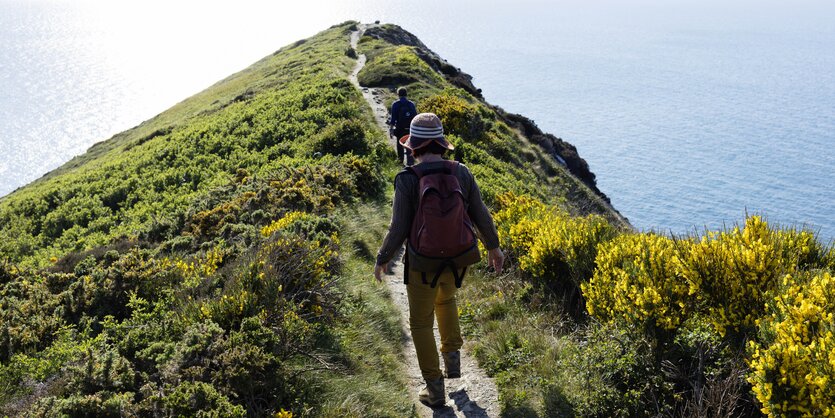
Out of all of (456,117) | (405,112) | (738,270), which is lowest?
(738,270)

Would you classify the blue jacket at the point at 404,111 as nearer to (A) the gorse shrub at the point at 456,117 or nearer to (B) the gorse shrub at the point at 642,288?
Result: (B) the gorse shrub at the point at 642,288

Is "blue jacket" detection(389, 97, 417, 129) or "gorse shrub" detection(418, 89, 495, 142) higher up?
"blue jacket" detection(389, 97, 417, 129)

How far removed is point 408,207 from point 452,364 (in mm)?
2042

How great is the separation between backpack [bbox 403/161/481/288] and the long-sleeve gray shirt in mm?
64

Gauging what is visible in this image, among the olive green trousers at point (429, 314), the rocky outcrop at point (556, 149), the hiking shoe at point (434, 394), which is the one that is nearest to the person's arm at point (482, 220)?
Result: the olive green trousers at point (429, 314)

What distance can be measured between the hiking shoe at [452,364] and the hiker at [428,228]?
43cm

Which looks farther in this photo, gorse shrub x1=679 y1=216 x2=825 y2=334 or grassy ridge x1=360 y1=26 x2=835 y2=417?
gorse shrub x1=679 y1=216 x2=825 y2=334

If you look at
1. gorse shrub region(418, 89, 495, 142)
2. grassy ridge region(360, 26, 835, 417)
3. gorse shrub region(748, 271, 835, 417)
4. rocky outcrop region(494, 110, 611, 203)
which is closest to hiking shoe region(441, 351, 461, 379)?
grassy ridge region(360, 26, 835, 417)

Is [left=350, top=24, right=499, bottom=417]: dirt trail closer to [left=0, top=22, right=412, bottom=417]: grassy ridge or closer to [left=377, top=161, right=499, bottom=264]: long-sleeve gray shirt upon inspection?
[left=0, top=22, right=412, bottom=417]: grassy ridge

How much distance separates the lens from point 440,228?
5.08 m

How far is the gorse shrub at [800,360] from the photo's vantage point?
3633 millimetres

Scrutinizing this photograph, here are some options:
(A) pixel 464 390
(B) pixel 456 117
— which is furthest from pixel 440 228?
(B) pixel 456 117

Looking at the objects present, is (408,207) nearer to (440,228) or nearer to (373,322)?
(440,228)

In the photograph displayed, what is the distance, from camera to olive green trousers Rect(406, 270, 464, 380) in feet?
17.8
